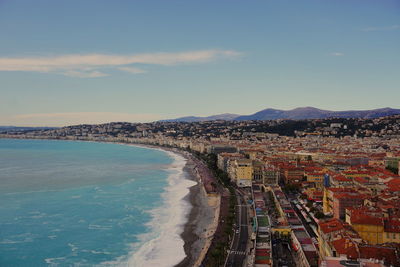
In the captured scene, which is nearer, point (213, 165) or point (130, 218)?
point (130, 218)

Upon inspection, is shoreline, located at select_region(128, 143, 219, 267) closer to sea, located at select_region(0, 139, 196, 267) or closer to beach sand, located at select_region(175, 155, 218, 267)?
beach sand, located at select_region(175, 155, 218, 267)

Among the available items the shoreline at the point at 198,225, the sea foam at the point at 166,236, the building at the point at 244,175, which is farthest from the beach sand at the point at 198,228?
the building at the point at 244,175

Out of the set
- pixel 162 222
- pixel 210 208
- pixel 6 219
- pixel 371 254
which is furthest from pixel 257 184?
pixel 371 254

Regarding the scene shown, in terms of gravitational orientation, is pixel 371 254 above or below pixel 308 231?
above

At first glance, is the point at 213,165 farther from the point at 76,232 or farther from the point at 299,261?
the point at 299,261

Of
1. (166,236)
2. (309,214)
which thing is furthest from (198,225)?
(309,214)

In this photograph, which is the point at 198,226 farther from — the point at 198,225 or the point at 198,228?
the point at 198,228

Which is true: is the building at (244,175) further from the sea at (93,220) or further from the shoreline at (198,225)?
the sea at (93,220)
